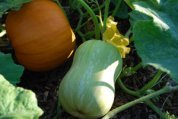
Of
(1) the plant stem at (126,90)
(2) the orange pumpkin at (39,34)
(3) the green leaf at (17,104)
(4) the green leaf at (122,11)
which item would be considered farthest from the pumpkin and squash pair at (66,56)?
(3) the green leaf at (17,104)

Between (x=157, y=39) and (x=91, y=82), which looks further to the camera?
(x=91, y=82)

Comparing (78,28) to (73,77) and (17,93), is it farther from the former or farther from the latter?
(17,93)

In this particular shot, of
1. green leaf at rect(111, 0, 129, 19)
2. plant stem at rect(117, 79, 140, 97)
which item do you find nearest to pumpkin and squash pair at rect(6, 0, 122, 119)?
plant stem at rect(117, 79, 140, 97)

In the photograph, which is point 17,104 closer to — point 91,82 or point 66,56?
point 91,82

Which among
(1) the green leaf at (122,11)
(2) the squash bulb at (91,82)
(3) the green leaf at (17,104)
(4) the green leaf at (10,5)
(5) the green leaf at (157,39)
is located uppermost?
(3) the green leaf at (17,104)

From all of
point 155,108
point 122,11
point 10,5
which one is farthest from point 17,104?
point 122,11

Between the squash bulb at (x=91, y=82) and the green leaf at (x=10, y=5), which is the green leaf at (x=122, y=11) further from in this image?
the green leaf at (x=10, y=5)

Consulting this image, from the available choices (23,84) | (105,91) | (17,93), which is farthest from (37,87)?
(17,93)
